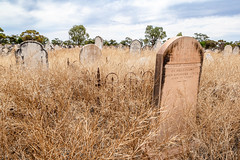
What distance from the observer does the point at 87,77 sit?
346 centimetres

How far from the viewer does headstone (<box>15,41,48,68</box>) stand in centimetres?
392

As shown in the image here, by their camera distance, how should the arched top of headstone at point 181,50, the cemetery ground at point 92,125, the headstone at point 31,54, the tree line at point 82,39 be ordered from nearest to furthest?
the cemetery ground at point 92,125
the arched top of headstone at point 181,50
the headstone at point 31,54
the tree line at point 82,39

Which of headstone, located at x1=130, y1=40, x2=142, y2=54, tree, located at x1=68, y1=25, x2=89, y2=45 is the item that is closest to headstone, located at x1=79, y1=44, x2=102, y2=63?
headstone, located at x1=130, y1=40, x2=142, y2=54

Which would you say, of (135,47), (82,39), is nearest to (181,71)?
(135,47)

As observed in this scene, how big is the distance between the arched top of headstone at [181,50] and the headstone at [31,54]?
3.41m

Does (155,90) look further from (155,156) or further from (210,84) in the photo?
(210,84)

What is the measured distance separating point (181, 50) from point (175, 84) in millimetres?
489

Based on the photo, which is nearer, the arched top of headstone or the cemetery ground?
the cemetery ground

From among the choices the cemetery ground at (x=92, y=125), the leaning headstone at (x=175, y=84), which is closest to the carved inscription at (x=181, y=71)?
the leaning headstone at (x=175, y=84)

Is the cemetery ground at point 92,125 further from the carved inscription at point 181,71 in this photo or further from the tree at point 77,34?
the tree at point 77,34

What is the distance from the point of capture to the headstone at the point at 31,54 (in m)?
3.92

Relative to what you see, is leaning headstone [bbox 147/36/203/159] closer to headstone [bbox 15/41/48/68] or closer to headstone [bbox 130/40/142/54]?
headstone [bbox 15/41/48/68]

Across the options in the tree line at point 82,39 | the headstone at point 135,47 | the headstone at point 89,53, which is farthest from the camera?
the tree line at point 82,39

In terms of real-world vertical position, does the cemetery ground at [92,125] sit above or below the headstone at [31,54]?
below
